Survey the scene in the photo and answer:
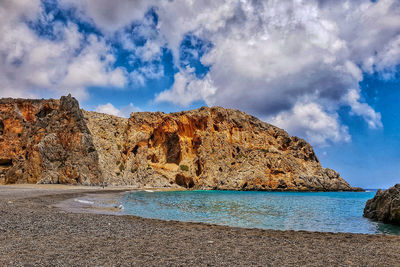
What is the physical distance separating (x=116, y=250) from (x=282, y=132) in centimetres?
11940

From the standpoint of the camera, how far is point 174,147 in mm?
111438

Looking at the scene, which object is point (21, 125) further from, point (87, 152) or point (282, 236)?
point (282, 236)

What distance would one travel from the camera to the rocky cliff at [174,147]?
75.5 metres

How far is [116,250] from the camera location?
9.99m

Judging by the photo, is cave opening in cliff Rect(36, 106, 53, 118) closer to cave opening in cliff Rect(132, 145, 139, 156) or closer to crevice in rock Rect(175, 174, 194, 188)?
cave opening in cliff Rect(132, 145, 139, 156)

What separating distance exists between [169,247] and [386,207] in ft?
69.4

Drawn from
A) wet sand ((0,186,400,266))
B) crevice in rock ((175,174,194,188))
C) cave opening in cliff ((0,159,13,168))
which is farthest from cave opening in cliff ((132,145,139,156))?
wet sand ((0,186,400,266))

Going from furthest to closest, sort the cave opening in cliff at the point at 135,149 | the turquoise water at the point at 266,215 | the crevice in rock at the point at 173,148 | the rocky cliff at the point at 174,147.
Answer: the crevice in rock at the point at 173,148
the cave opening in cliff at the point at 135,149
the rocky cliff at the point at 174,147
the turquoise water at the point at 266,215

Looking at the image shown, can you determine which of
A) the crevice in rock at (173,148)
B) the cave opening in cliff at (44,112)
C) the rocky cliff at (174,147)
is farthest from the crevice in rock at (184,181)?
the cave opening in cliff at (44,112)

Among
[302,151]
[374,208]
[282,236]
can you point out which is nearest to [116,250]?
[282,236]

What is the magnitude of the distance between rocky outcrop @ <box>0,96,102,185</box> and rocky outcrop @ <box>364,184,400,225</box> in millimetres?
67299

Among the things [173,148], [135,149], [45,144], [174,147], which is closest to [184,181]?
[173,148]

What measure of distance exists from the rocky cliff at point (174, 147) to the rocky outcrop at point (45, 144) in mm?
268

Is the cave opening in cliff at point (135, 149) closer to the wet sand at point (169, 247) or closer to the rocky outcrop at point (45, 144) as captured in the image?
the rocky outcrop at point (45, 144)
